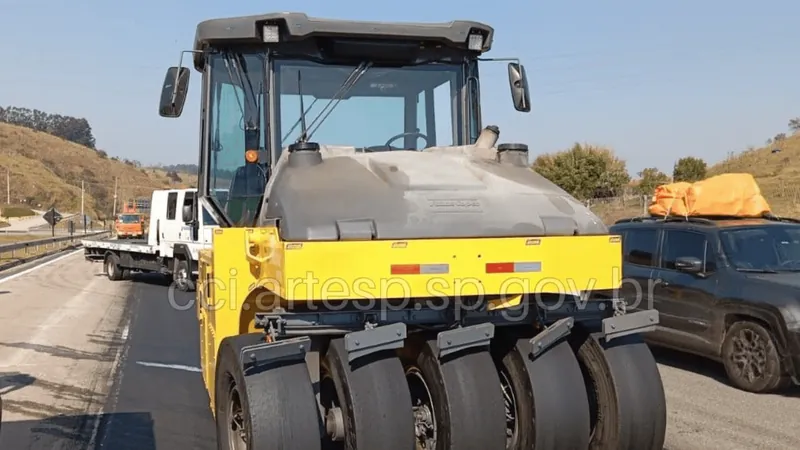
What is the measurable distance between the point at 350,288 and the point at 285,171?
1093 mm

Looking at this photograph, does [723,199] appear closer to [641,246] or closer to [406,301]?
[641,246]

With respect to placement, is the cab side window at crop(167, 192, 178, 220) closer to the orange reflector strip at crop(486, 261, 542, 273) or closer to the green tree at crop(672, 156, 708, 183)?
the orange reflector strip at crop(486, 261, 542, 273)

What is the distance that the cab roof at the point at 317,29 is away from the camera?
547 cm

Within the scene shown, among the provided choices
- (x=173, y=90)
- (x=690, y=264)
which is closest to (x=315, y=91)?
(x=173, y=90)

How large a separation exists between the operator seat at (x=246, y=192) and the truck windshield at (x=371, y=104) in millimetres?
300

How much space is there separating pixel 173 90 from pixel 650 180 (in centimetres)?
3390

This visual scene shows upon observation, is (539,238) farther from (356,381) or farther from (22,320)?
(22,320)

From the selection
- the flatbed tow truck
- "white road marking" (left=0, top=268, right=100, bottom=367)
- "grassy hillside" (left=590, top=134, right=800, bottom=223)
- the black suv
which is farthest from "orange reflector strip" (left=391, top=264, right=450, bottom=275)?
"grassy hillside" (left=590, top=134, right=800, bottom=223)

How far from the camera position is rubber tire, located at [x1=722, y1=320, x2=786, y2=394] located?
8.16 meters

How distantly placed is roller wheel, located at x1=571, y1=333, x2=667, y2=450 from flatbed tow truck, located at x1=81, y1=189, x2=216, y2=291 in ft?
48.0

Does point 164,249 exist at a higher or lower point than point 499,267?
lower

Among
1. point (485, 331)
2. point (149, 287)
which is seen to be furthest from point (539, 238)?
point (149, 287)

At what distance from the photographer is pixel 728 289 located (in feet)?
29.2

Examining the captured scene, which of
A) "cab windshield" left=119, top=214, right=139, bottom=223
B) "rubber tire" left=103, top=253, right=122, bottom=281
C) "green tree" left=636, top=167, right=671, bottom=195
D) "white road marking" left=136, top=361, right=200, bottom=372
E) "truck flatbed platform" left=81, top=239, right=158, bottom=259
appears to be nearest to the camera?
"white road marking" left=136, top=361, right=200, bottom=372
